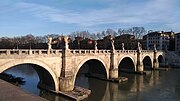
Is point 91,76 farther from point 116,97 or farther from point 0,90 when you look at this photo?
point 0,90

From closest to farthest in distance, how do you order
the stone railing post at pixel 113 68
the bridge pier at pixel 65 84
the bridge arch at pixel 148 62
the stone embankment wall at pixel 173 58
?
the bridge pier at pixel 65 84, the stone railing post at pixel 113 68, the bridge arch at pixel 148 62, the stone embankment wall at pixel 173 58

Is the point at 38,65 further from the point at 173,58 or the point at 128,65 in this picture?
the point at 173,58

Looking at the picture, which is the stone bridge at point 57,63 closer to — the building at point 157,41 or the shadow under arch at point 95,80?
the shadow under arch at point 95,80

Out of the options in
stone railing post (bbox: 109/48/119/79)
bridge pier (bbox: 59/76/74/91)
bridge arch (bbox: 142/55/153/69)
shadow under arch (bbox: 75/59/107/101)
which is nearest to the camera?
bridge pier (bbox: 59/76/74/91)

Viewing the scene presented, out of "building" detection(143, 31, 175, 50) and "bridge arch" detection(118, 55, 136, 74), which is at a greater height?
"building" detection(143, 31, 175, 50)

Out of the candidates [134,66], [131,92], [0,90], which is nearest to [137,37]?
[134,66]

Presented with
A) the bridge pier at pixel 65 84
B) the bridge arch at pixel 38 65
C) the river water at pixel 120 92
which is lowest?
the river water at pixel 120 92

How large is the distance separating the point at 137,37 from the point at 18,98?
84.4 meters

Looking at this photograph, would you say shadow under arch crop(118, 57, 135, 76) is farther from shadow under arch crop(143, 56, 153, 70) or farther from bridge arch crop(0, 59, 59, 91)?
bridge arch crop(0, 59, 59, 91)

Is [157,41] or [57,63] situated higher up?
[157,41]

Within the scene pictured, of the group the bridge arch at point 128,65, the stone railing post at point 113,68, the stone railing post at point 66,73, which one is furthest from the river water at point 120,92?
the bridge arch at point 128,65

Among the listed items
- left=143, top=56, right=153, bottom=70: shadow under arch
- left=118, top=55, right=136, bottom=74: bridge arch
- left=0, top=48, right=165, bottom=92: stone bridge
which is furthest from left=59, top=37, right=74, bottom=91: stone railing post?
A: left=143, top=56, right=153, bottom=70: shadow under arch

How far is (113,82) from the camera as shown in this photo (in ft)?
101

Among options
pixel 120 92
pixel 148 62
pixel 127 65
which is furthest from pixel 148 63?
pixel 120 92
